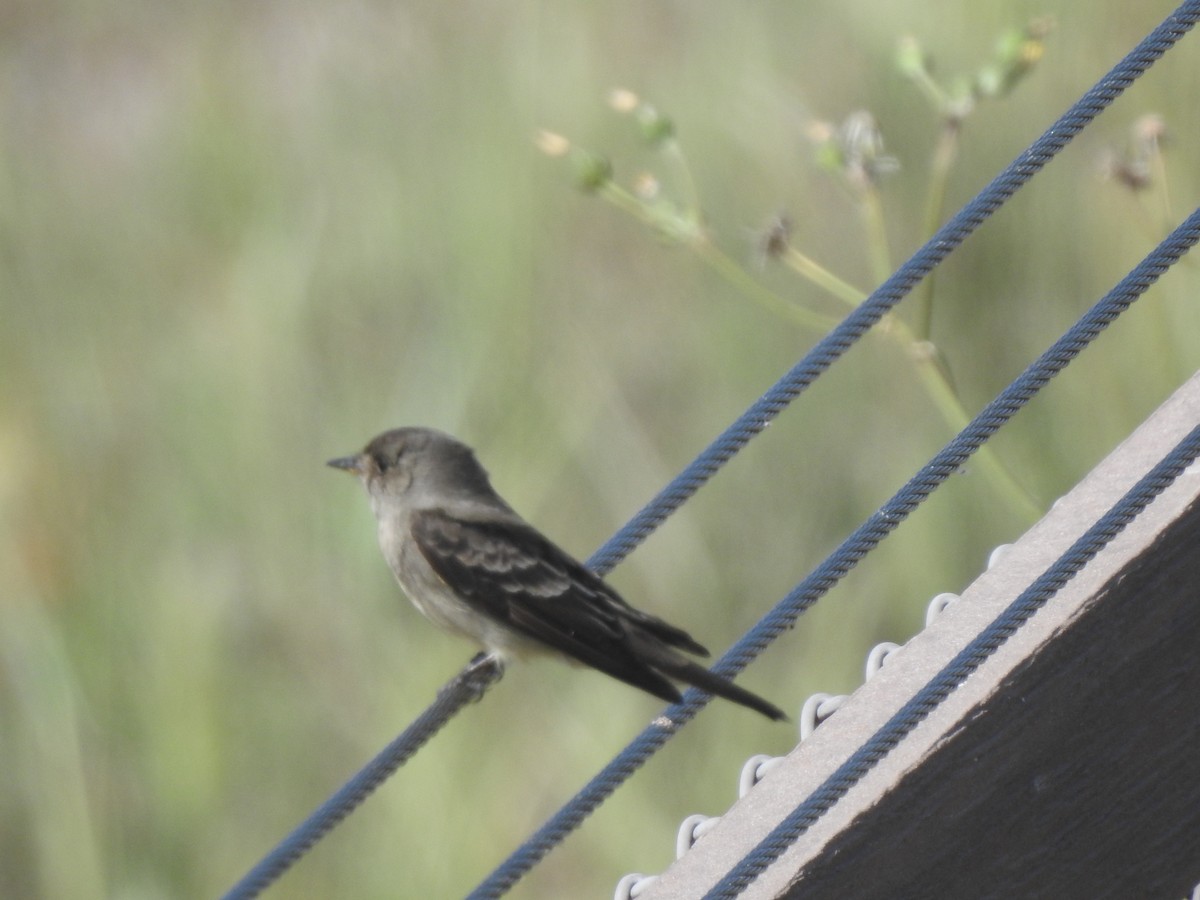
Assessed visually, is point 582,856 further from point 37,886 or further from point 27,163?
point 27,163

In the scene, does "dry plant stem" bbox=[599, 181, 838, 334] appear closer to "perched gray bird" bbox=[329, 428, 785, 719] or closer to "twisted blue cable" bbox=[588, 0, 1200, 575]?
"perched gray bird" bbox=[329, 428, 785, 719]

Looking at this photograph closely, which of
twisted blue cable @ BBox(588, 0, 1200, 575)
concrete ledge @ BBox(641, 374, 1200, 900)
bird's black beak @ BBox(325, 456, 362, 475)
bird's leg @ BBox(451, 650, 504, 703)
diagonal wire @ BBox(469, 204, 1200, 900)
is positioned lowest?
concrete ledge @ BBox(641, 374, 1200, 900)

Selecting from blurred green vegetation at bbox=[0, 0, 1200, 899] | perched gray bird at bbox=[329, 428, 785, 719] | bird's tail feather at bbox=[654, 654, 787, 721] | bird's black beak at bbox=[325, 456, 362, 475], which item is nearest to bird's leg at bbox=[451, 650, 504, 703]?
perched gray bird at bbox=[329, 428, 785, 719]

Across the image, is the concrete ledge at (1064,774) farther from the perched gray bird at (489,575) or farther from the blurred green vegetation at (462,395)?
the blurred green vegetation at (462,395)

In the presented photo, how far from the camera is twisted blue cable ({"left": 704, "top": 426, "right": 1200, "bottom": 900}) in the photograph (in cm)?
133

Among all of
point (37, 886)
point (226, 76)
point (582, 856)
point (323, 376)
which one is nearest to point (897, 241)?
point (323, 376)

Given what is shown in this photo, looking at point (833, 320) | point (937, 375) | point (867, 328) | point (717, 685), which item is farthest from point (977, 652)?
point (833, 320)

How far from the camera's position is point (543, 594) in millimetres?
3371

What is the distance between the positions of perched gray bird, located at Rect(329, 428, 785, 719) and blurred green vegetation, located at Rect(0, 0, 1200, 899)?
715 mm

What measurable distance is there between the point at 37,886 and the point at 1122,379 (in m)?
3.07

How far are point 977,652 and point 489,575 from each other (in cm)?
222

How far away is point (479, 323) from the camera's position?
4.66 m

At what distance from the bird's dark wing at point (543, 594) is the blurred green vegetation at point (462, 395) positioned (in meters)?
0.90

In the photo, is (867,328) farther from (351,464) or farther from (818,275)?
(351,464)
